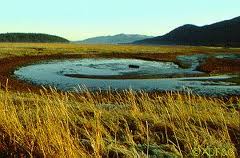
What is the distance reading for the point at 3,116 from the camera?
9.87 m

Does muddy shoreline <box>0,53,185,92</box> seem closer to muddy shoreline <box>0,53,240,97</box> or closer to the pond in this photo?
muddy shoreline <box>0,53,240,97</box>

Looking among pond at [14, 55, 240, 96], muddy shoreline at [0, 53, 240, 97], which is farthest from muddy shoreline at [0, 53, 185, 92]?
pond at [14, 55, 240, 96]

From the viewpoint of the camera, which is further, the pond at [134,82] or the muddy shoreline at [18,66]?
the pond at [134,82]

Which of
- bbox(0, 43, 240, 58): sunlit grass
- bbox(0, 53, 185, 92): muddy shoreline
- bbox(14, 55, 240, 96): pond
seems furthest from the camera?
bbox(0, 43, 240, 58): sunlit grass

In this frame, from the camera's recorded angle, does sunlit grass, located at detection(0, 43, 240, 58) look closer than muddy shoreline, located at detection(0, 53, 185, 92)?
No

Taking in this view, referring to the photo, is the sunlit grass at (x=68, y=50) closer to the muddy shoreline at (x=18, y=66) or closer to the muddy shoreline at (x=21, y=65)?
the muddy shoreline at (x=18, y=66)

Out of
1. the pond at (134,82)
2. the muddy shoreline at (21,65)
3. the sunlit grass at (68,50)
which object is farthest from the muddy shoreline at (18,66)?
the sunlit grass at (68,50)

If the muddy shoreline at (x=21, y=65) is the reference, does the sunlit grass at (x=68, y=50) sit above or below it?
below

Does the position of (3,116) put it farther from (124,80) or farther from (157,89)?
(124,80)

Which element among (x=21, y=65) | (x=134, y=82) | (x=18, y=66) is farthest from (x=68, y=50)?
(x=134, y=82)

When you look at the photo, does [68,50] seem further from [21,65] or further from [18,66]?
[18,66]

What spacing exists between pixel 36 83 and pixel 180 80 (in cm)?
1274

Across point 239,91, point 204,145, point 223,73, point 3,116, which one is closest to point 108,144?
point 204,145

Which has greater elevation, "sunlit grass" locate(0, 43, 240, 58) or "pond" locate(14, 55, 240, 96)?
"pond" locate(14, 55, 240, 96)
